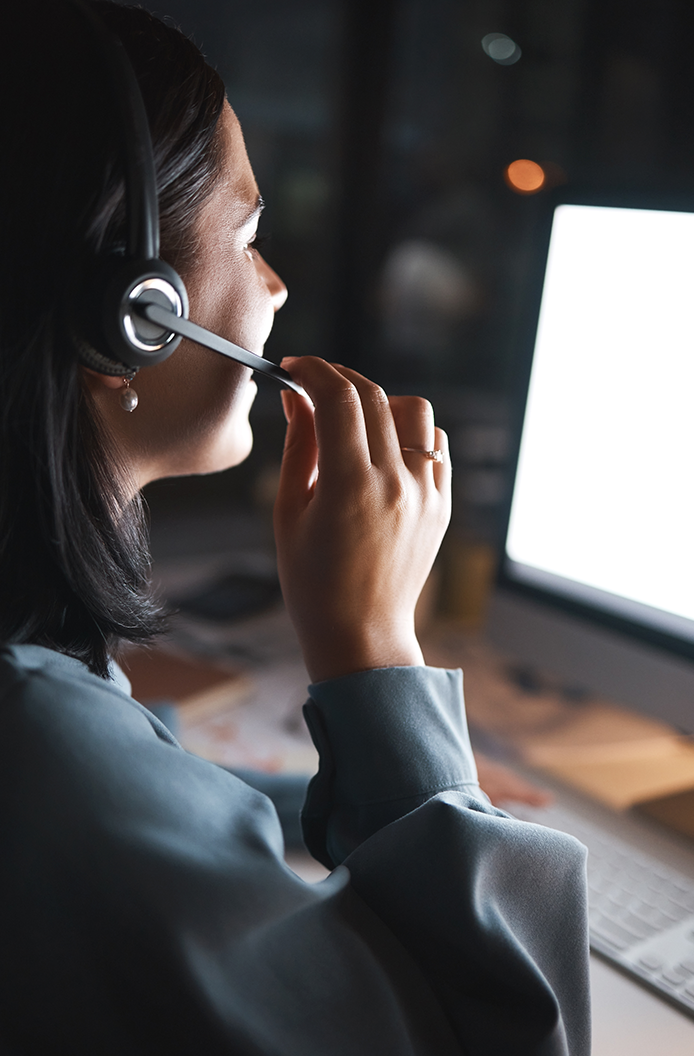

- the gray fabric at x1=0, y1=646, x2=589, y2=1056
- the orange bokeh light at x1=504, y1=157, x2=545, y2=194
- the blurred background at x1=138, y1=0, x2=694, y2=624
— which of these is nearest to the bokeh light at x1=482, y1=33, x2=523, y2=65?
the blurred background at x1=138, y1=0, x2=694, y2=624

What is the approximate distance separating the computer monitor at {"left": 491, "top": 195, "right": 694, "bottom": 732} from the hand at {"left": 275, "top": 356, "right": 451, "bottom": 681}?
28 cm

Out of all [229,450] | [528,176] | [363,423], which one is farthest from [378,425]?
[528,176]

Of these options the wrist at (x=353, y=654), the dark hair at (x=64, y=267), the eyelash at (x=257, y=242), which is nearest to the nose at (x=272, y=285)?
the eyelash at (x=257, y=242)

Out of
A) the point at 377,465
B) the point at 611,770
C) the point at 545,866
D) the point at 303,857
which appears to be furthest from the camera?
the point at 611,770

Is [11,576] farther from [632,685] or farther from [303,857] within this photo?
[632,685]

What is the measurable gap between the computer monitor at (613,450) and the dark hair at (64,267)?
429 millimetres

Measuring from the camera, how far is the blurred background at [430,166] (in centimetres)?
116

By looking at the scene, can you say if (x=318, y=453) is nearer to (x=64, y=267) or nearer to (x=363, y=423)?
(x=363, y=423)

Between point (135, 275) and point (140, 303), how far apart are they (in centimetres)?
2

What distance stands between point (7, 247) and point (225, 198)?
6.9 inches

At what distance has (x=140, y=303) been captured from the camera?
0.49 m

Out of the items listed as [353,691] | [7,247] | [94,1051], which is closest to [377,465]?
[353,691]

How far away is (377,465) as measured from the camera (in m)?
0.62

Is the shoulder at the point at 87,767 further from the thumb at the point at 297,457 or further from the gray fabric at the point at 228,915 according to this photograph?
the thumb at the point at 297,457
